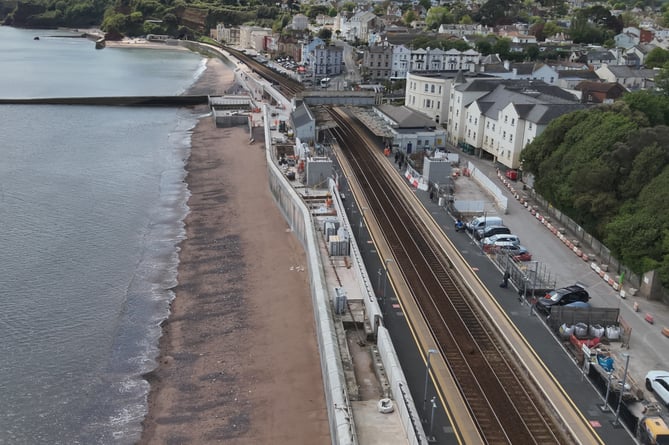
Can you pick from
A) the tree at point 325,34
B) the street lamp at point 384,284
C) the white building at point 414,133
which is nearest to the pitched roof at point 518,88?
the white building at point 414,133

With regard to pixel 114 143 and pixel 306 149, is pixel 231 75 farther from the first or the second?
pixel 306 149

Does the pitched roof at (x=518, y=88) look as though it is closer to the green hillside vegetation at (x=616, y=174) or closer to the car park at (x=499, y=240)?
the green hillside vegetation at (x=616, y=174)

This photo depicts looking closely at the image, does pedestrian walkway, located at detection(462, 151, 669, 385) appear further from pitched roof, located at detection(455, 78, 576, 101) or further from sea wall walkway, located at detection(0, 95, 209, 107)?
sea wall walkway, located at detection(0, 95, 209, 107)

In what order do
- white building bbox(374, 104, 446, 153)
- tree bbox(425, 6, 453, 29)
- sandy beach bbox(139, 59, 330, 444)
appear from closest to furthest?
sandy beach bbox(139, 59, 330, 444) < white building bbox(374, 104, 446, 153) < tree bbox(425, 6, 453, 29)

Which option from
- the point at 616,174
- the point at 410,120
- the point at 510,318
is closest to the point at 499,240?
the point at 616,174

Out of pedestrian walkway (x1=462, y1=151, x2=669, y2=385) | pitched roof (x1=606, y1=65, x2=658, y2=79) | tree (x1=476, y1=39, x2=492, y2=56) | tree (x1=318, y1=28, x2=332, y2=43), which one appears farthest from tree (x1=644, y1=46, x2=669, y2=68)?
tree (x1=318, y1=28, x2=332, y2=43)

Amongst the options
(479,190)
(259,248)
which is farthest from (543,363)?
(479,190)
